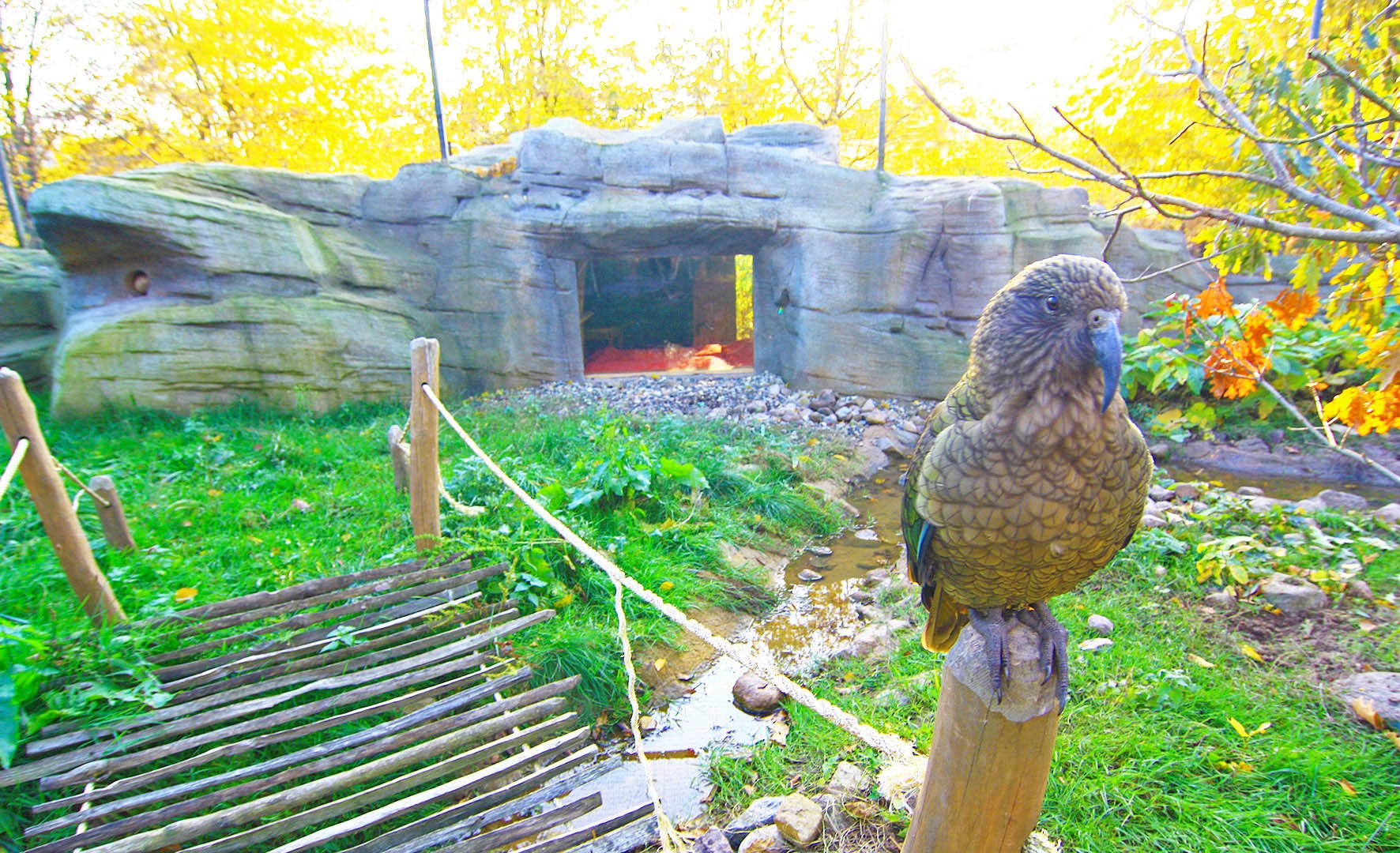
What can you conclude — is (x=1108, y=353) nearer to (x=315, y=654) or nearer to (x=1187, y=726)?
(x=1187, y=726)

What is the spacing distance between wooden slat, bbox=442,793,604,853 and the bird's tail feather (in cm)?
136

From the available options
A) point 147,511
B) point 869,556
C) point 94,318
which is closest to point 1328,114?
point 869,556

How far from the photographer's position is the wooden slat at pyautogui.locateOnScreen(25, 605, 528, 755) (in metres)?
2.43

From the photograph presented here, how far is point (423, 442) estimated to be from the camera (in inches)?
143

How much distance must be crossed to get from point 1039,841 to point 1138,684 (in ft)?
4.98

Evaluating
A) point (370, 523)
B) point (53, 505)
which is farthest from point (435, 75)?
point (53, 505)

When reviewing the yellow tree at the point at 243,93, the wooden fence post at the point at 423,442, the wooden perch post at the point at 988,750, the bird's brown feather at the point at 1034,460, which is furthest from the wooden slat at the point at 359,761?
the yellow tree at the point at 243,93

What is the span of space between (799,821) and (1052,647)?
4.24 ft

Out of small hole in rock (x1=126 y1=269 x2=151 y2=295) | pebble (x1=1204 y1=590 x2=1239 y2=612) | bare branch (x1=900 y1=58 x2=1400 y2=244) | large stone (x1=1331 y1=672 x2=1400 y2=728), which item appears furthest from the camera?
small hole in rock (x1=126 y1=269 x2=151 y2=295)

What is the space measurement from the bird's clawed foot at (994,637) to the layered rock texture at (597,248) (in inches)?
272

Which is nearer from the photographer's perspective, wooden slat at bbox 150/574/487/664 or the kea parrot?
the kea parrot

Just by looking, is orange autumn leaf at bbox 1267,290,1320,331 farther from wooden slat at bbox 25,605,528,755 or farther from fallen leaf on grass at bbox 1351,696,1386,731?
wooden slat at bbox 25,605,528,755

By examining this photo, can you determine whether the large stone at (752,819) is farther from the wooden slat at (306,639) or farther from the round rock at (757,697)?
the wooden slat at (306,639)

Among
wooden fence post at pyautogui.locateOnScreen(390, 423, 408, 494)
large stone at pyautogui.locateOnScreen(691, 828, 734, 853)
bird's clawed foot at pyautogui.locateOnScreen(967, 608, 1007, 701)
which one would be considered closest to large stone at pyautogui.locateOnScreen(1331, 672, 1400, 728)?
bird's clawed foot at pyautogui.locateOnScreen(967, 608, 1007, 701)
